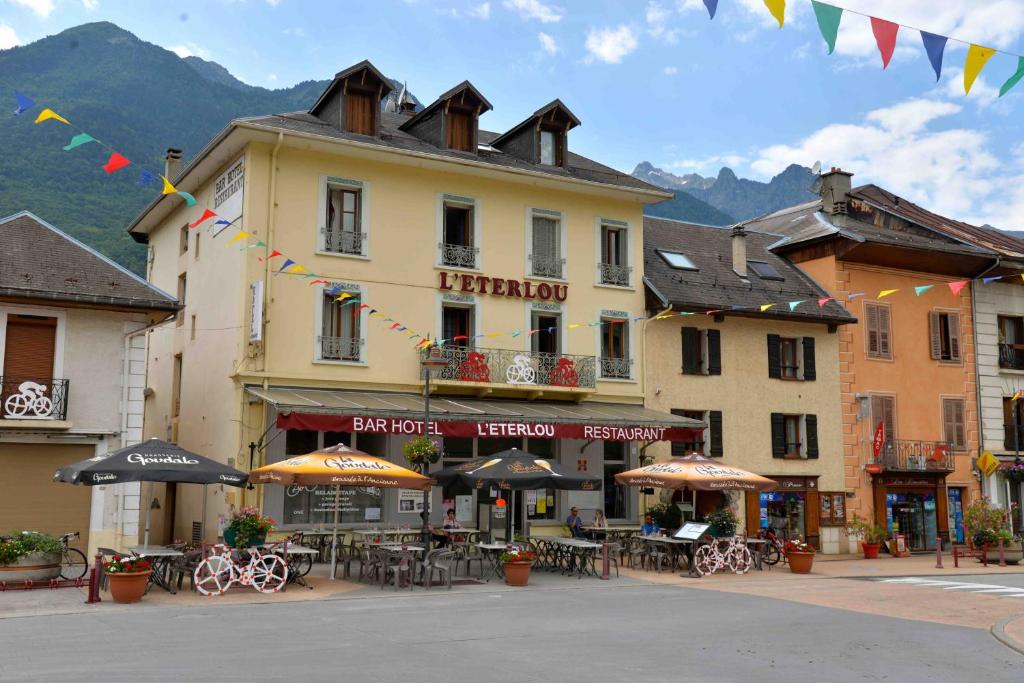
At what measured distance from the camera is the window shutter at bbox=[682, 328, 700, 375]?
27047mm

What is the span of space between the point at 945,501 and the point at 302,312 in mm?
19558

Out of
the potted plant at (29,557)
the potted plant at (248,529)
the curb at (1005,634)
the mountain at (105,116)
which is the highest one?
the mountain at (105,116)

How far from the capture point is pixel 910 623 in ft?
45.9

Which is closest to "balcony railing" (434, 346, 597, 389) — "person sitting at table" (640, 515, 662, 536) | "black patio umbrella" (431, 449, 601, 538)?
"person sitting at table" (640, 515, 662, 536)

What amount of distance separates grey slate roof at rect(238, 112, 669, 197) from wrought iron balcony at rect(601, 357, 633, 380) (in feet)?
14.9

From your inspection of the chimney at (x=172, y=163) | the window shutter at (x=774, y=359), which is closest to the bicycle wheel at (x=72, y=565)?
the chimney at (x=172, y=163)

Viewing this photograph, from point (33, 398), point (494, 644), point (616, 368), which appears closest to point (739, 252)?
point (616, 368)

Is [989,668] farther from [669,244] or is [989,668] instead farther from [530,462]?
[669,244]

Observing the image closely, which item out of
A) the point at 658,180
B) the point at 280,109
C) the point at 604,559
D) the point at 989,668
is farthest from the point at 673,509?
the point at 658,180

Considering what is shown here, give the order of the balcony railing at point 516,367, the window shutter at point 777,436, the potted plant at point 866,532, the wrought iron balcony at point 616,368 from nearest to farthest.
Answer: the balcony railing at point 516,367 → the wrought iron balcony at point 616,368 → the potted plant at point 866,532 → the window shutter at point 777,436

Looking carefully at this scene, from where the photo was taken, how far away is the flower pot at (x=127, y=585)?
14.7 m

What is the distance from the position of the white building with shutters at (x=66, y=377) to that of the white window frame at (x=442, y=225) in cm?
652

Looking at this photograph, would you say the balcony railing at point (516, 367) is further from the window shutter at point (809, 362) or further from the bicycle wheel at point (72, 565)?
the bicycle wheel at point (72, 565)

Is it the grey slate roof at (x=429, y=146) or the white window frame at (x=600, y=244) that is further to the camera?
the white window frame at (x=600, y=244)
